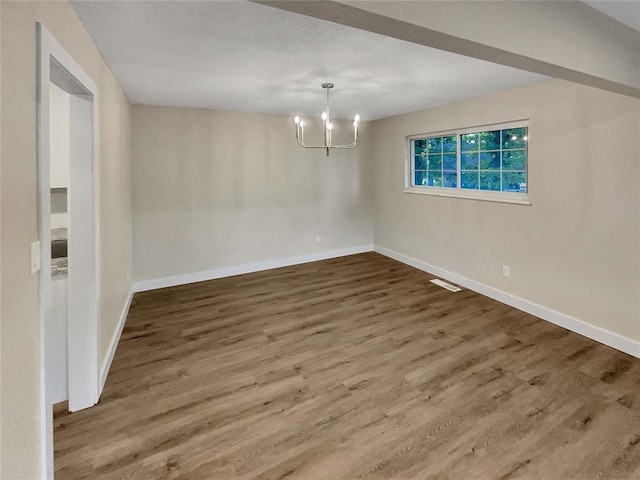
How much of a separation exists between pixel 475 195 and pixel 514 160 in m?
0.61

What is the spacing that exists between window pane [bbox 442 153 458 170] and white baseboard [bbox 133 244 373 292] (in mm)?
2053

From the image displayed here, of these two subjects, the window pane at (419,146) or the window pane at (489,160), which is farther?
the window pane at (419,146)

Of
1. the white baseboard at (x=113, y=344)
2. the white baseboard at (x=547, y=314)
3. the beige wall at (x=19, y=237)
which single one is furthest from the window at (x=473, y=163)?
the white baseboard at (x=113, y=344)

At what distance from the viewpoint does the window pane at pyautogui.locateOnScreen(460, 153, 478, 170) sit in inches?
172

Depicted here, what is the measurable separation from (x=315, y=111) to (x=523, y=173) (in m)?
2.80

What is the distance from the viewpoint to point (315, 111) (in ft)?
16.0

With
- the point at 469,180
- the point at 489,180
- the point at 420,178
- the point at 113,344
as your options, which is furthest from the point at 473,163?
the point at 113,344

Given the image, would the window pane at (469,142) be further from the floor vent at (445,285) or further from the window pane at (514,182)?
the floor vent at (445,285)

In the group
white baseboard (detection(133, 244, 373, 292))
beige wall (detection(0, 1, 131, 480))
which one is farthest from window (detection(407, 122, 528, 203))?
beige wall (detection(0, 1, 131, 480))

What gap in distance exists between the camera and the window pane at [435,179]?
5.00 m

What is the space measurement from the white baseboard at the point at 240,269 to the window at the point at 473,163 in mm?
1593

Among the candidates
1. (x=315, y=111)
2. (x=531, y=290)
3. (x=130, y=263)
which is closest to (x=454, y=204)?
(x=531, y=290)

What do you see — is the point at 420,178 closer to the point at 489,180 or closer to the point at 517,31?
the point at 489,180

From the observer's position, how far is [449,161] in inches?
189
